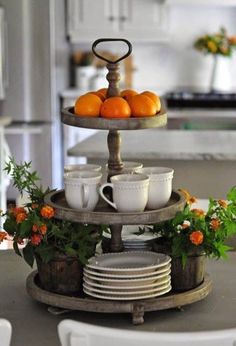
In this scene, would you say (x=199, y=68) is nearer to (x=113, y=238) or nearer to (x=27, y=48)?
(x=27, y=48)

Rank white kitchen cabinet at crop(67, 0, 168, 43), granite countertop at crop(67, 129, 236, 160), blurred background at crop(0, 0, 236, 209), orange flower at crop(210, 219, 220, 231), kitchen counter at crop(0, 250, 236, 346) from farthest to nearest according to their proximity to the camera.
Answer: white kitchen cabinet at crop(67, 0, 168, 43) → blurred background at crop(0, 0, 236, 209) → granite countertop at crop(67, 129, 236, 160) → orange flower at crop(210, 219, 220, 231) → kitchen counter at crop(0, 250, 236, 346)

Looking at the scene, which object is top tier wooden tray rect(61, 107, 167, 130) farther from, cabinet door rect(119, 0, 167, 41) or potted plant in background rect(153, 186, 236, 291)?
Result: cabinet door rect(119, 0, 167, 41)

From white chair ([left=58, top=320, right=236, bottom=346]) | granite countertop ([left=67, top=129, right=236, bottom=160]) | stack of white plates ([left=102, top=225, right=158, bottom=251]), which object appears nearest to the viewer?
white chair ([left=58, top=320, right=236, bottom=346])

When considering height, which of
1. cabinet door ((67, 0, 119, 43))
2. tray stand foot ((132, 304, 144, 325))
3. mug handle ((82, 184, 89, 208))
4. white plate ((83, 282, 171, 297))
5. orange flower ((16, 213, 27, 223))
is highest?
cabinet door ((67, 0, 119, 43))

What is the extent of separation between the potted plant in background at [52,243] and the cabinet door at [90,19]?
14.3 feet

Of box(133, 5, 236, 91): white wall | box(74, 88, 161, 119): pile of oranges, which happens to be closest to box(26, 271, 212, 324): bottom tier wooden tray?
box(74, 88, 161, 119): pile of oranges

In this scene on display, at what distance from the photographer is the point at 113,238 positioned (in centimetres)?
186

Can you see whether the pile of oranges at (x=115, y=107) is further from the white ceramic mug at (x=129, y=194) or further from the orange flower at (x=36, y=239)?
the orange flower at (x=36, y=239)

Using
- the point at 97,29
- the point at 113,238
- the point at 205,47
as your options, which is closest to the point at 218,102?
the point at 205,47

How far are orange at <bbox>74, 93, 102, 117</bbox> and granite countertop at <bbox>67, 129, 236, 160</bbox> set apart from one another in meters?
1.69

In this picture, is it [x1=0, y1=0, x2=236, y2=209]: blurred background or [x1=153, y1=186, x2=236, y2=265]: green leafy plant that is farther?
[x1=0, y1=0, x2=236, y2=209]: blurred background

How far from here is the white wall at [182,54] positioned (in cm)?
627

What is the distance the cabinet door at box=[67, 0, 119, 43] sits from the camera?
598 centimetres

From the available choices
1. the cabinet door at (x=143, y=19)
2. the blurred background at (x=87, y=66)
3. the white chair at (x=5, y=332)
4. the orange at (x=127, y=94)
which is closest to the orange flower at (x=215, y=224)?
the orange at (x=127, y=94)
